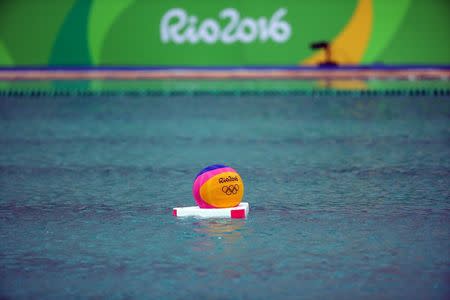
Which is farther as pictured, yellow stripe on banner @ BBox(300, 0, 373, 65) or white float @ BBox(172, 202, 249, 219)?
yellow stripe on banner @ BBox(300, 0, 373, 65)

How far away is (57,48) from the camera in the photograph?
14.7 metres

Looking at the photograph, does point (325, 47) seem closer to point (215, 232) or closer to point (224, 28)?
point (224, 28)

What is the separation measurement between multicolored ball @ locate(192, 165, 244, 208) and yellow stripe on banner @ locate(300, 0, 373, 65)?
10490 millimetres

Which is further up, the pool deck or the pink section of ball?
the pink section of ball

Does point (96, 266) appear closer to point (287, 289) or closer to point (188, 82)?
point (287, 289)

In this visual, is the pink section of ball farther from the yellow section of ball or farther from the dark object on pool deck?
the dark object on pool deck

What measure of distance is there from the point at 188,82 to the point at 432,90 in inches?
157

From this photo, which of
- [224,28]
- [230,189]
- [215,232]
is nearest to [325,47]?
[224,28]

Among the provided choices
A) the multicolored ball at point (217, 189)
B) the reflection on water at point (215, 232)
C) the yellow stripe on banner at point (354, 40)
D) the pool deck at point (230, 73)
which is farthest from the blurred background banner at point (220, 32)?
the reflection on water at point (215, 232)

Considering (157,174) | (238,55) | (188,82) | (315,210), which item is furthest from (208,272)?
(238,55)

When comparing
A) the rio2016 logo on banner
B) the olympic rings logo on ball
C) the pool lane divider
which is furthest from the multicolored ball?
the rio2016 logo on banner

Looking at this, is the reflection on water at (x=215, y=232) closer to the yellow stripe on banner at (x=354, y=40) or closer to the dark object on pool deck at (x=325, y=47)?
the dark object on pool deck at (x=325, y=47)

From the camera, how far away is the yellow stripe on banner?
14.3m


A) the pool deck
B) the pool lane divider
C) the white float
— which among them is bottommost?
the pool deck
